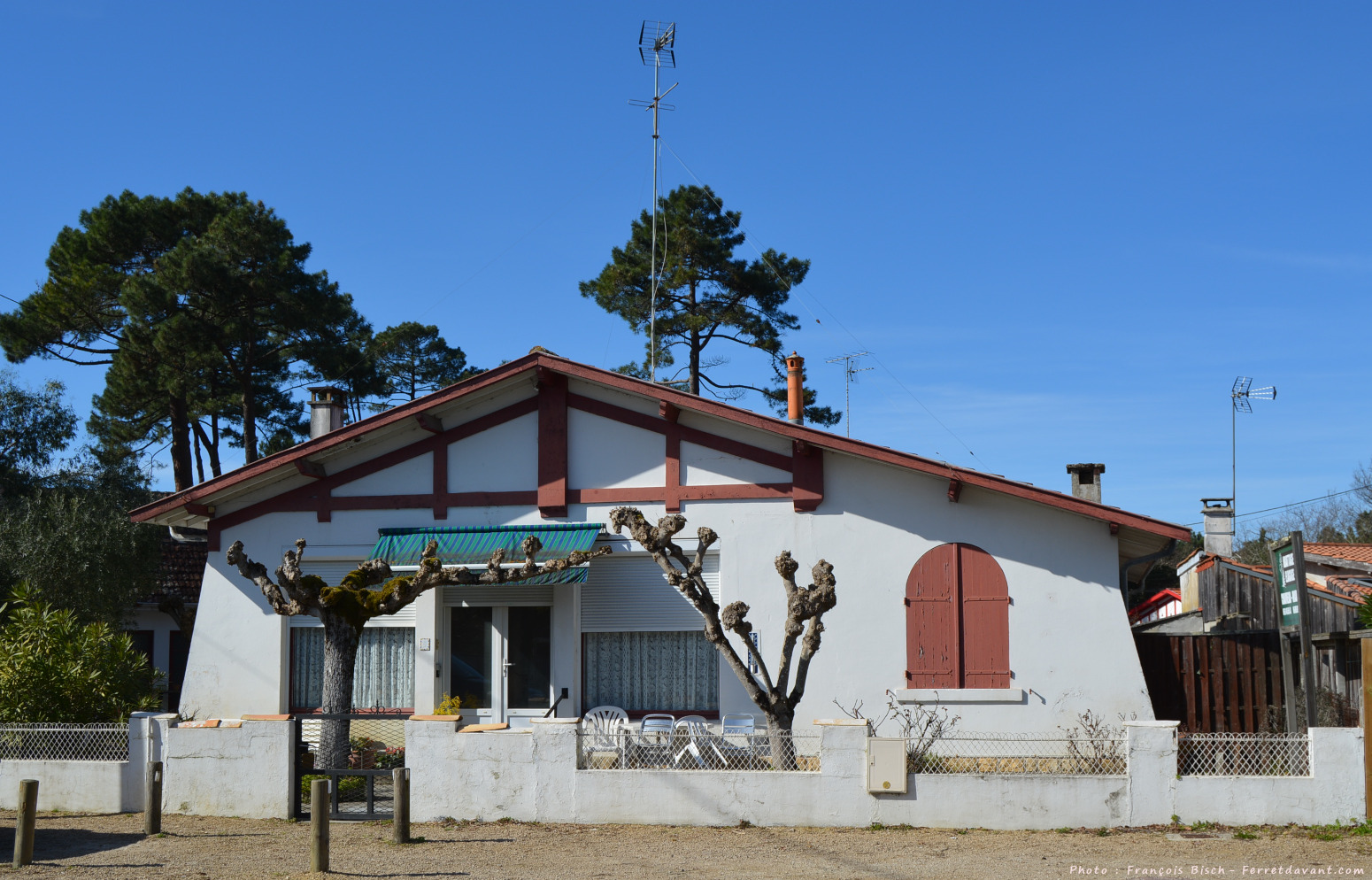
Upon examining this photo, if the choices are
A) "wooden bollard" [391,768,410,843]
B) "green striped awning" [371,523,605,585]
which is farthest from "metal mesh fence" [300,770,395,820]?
"green striped awning" [371,523,605,585]

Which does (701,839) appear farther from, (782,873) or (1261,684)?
(1261,684)

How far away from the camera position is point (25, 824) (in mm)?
8188

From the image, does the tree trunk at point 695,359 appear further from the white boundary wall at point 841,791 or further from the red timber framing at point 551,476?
the white boundary wall at point 841,791

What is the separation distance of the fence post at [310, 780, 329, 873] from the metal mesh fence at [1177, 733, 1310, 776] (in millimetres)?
6734

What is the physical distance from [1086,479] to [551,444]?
6731mm

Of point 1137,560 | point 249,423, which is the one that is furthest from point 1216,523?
point 249,423

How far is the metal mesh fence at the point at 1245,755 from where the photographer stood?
8.95m

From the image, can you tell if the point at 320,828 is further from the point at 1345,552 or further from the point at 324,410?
the point at 1345,552

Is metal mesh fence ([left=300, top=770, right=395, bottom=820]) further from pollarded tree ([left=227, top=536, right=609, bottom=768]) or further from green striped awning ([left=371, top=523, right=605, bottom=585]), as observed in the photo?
green striped awning ([left=371, top=523, right=605, bottom=585])

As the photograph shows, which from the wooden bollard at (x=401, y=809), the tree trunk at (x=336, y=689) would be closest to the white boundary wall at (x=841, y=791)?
the wooden bollard at (x=401, y=809)

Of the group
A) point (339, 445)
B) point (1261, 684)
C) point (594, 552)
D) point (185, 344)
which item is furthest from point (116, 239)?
point (1261, 684)

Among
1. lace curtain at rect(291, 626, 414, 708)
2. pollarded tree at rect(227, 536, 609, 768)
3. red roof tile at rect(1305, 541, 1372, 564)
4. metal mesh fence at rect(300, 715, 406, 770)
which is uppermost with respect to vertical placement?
red roof tile at rect(1305, 541, 1372, 564)

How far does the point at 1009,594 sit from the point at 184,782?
8485 millimetres

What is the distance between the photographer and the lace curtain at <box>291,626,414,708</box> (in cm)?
1333
